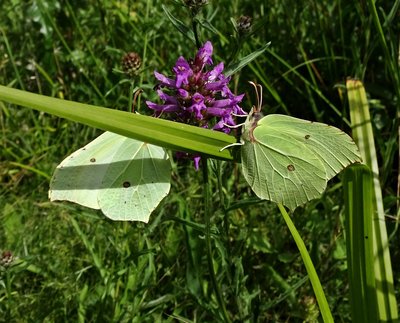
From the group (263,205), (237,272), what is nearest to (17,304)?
(237,272)

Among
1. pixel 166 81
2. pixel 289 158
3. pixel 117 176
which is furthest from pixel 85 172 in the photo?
pixel 289 158

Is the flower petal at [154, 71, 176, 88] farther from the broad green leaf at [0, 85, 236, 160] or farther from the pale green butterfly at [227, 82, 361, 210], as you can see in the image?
the broad green leaf at [0, 85, 236, 160]

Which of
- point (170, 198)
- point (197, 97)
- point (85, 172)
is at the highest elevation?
point (197, 97)

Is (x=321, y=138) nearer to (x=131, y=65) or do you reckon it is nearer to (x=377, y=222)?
(x=377, y=222)

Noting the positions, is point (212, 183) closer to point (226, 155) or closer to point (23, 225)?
point (23, 225)

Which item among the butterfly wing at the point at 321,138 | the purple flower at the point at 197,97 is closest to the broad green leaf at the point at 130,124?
the purple flower at the point at 197,97

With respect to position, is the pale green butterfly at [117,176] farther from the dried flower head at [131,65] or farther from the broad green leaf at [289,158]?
the dried flower head at [131,65]
